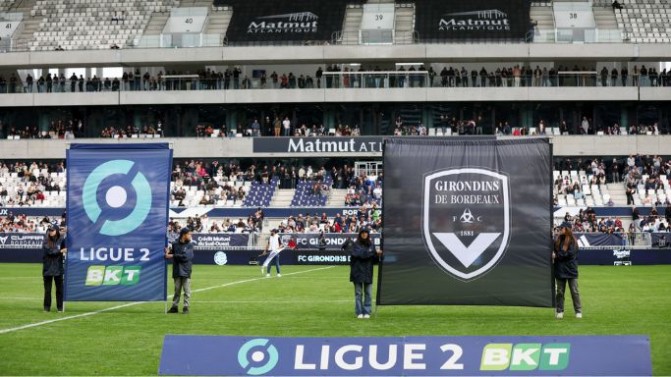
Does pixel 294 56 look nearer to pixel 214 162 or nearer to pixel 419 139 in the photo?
pixel 214 162

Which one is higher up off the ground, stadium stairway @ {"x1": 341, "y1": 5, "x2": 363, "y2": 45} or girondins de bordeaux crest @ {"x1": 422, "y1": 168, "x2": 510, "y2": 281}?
stadium stairway @ {"x1": 341, "y1": 5, "x2": 363, "y2": 45}

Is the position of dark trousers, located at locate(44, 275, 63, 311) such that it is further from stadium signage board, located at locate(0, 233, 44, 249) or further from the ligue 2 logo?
stadium signage board, located at locate(0, 233, 44, 249)

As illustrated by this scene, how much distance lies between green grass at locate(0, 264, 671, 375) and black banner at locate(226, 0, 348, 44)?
49.0 m

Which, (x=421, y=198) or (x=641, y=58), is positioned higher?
(x=641, y=58)

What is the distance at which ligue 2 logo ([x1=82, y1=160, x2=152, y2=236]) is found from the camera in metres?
26.2

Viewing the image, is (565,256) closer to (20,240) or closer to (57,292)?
(57,292)

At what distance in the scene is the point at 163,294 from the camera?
26594 millimetres

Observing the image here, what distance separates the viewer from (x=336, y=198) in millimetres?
74688

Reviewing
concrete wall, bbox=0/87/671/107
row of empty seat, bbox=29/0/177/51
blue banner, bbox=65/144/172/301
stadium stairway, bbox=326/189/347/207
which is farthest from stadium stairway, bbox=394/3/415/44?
blue banner, bbox=65/144/172/301

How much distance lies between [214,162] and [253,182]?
4949 mm

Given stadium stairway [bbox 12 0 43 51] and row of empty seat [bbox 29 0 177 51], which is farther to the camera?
stadium stairway [bbox 12 0 43 51]

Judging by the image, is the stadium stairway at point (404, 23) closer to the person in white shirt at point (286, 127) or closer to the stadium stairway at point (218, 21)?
the person in white shirt at point (286, 127)

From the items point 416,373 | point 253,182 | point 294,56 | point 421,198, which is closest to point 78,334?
point 421,198

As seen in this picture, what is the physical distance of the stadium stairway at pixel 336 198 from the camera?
73.7 meters
